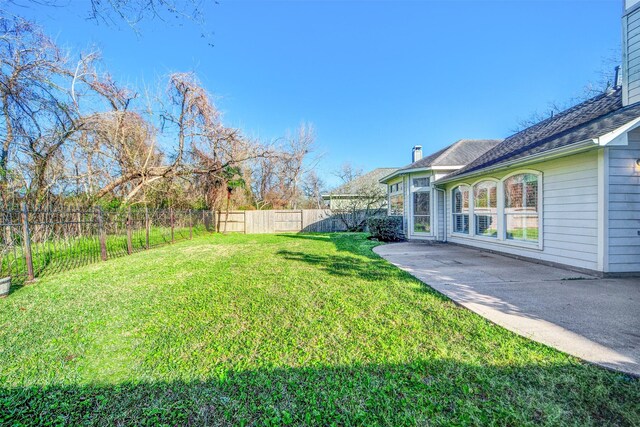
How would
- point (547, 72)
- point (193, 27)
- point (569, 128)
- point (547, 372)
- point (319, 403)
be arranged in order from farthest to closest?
point (547, 72), point (569, 128), point (193, 27), point (547, 372), point (319, 403)

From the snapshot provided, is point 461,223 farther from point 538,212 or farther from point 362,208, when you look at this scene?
point 362,208

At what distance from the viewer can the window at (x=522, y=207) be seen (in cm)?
600

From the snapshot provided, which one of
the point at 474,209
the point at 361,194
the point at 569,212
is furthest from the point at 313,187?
the point at 569,212

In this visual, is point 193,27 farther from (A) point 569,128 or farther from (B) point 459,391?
(A) point 569,128

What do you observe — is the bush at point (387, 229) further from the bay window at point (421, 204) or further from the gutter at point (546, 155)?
the gutter at point (546, 155)

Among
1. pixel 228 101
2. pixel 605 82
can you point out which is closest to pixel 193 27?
pixel 228 101

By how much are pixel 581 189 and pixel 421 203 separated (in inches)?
228

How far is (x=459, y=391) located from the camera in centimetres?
187

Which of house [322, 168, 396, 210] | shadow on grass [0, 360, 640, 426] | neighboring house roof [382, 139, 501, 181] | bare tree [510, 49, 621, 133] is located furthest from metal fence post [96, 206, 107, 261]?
bare tree [510, 49, 621, 133]

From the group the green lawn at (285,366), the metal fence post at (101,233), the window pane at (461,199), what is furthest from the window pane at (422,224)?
the metal fence post at (101,233)

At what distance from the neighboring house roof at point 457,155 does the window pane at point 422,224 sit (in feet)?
6.37

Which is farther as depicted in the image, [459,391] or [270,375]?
[270,375]

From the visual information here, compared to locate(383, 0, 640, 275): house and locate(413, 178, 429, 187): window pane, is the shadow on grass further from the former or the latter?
locate(413, 178, 429, 187): window pane

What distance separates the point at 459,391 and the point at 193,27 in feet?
15.2
